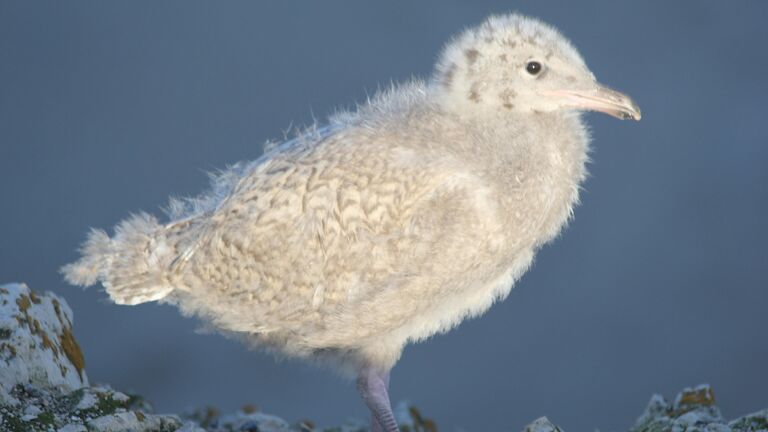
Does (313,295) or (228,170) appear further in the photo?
(228,170)

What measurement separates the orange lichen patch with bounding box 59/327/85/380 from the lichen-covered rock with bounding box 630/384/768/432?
248 centimetres

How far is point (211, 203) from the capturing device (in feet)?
17.2

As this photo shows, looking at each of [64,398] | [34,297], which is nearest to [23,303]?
[34,297]

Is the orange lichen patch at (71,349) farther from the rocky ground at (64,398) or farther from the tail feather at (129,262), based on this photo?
the tail feather at (129,262)

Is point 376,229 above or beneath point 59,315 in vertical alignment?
above

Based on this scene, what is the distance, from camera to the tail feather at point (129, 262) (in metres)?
5.11

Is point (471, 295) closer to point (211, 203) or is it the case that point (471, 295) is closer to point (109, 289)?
point (211, 203)

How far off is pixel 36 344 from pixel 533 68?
96.8 inches

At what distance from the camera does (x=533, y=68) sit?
4.95 metres

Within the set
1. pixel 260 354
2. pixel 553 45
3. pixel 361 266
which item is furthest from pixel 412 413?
pixel 553 45

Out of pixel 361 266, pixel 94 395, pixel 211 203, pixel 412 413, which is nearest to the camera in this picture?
pixel 94 395

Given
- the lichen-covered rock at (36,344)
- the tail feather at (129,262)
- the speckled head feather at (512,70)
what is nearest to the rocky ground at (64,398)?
the lichen-covered rock at (36,344)

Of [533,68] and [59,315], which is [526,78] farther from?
[59,315]

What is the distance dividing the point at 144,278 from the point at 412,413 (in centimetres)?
171
